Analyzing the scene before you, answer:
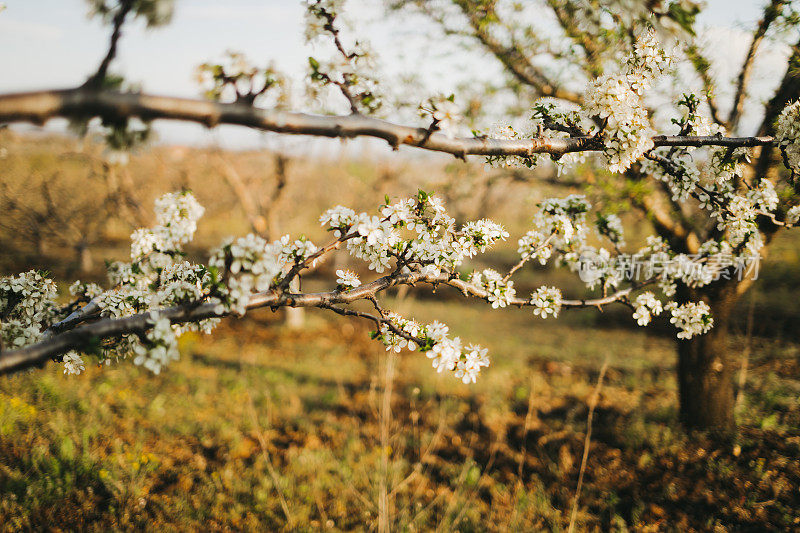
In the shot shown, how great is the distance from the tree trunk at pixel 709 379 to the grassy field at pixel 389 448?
0.96ft

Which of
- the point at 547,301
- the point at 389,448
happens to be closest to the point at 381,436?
the point at 389,448

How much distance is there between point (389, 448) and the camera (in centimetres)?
505

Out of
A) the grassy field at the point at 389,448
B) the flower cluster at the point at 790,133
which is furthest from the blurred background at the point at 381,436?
the flower cluster at the point at 790,133

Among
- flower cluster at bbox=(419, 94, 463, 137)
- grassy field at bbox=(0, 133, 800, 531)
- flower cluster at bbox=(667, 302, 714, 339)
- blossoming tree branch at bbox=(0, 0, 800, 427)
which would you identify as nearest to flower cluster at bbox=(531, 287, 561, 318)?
blossoming tree branch at bbox=(0, 0, 800, 427)

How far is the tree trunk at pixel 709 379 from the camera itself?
180 inches

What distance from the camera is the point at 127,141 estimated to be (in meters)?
1.35

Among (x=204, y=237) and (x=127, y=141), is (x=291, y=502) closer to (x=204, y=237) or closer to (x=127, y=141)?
(x=127, y=141)

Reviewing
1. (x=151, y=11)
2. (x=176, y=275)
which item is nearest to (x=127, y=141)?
(x=151, y=11)

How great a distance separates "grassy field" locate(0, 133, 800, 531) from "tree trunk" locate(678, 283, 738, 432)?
29cm

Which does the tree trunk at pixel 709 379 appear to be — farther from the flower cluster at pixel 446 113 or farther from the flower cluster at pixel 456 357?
the flower cluster at pixel 446 113

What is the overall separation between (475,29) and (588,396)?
592cm

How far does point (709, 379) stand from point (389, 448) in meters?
3.96

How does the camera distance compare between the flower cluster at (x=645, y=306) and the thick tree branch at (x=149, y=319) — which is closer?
the thick tree branch at (x=149, y=319)

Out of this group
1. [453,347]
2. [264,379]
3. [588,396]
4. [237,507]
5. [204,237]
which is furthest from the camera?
[204,237]
